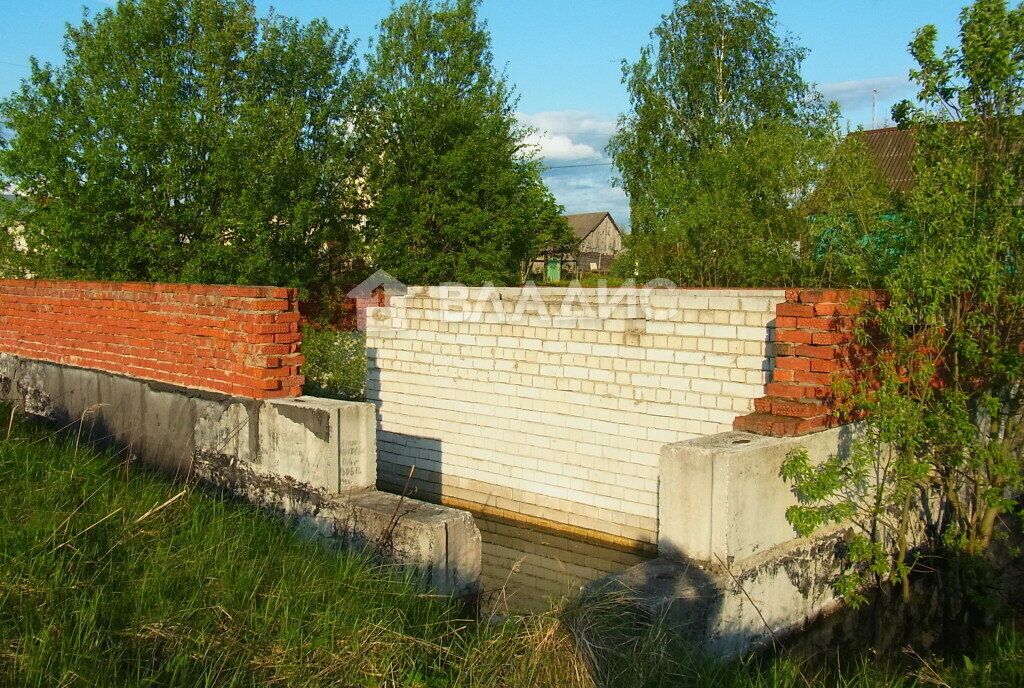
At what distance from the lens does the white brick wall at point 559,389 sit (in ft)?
20.6

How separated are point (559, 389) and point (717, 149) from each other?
18.3 metres

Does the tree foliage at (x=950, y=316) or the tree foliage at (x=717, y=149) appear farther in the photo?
the tree foliage at (x=717, y=149)

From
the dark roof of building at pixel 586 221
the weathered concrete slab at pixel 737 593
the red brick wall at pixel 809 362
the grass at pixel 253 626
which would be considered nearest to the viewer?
the grass at pixel 253 626

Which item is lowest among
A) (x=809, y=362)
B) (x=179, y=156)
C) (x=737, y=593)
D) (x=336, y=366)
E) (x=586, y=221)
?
(x=737, y=593)

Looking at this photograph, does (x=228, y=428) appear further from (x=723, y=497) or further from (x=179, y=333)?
(x=723, y=497)

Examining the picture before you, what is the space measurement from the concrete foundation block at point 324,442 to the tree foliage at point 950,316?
2514 millimetres

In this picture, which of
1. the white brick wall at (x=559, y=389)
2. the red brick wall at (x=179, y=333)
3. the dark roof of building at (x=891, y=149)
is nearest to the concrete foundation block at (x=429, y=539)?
the red brick wall at (x=179, y=333)

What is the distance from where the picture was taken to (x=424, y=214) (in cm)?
1984

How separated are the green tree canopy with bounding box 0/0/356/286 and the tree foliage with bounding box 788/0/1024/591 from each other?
538 inches

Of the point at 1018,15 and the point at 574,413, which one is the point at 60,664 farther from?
the point at 1018,15

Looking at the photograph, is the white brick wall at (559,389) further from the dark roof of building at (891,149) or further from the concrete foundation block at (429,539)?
the dark roof of building at (891,149)

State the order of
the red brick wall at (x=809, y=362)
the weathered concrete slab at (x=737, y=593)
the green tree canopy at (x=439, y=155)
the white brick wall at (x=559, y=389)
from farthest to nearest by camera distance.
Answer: the green tree canopy at (x=439, y=155) < the white brick wall at (x=559, y=389) < the red brick wall at (x=809, y=362) < the weathered concrete slab at (x=737, y=593)

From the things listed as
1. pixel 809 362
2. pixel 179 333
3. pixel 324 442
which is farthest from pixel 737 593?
pixel 179 333

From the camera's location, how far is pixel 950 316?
4828 mm
